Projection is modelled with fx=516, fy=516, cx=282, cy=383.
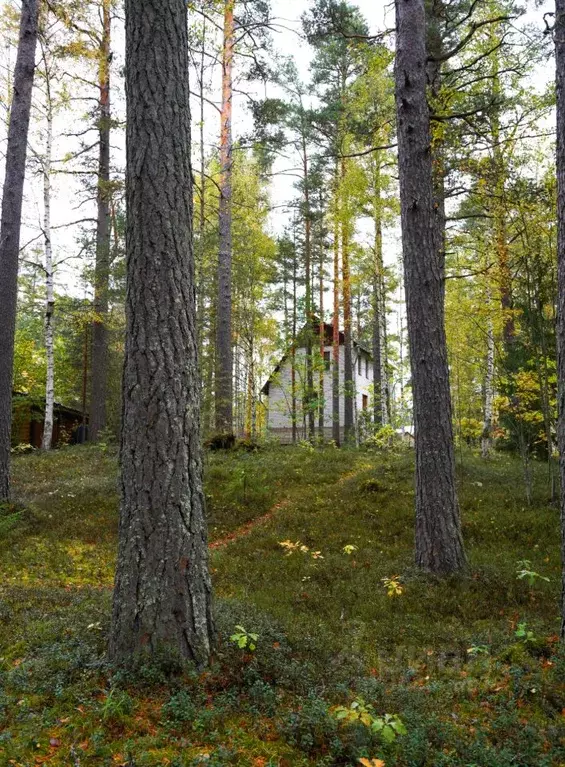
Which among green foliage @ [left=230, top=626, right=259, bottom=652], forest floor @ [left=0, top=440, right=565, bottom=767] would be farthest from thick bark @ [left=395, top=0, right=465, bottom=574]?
green foliage @ [left=230, top=626, right=259, bottom=652]

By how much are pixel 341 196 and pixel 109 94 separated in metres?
9.49

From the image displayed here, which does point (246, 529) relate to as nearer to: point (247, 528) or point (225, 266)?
point (247, 528)

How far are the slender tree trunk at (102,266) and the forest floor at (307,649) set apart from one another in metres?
9.60

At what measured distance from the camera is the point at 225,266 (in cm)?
1602

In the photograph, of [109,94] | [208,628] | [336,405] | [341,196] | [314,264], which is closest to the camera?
[208,628]

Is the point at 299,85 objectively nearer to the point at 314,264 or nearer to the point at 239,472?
the point at 314,264

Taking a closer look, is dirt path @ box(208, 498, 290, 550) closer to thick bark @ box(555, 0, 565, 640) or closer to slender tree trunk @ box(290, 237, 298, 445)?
thick bark @ box(555, 0, 565, 640)

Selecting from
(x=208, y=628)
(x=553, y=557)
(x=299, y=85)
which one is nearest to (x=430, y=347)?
(x=553, y=557)

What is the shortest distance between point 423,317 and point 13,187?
25.8 feet

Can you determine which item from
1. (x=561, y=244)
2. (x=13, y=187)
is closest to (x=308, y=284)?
(x=13, y=187)

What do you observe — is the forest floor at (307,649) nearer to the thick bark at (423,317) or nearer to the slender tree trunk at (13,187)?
the thick bark at (423,317)

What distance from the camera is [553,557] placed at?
736 centimetres

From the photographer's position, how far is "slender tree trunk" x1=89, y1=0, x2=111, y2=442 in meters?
18.1

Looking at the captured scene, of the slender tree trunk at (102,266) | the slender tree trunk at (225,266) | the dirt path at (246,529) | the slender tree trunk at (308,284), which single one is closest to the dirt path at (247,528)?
the dirt path at (246,529)
